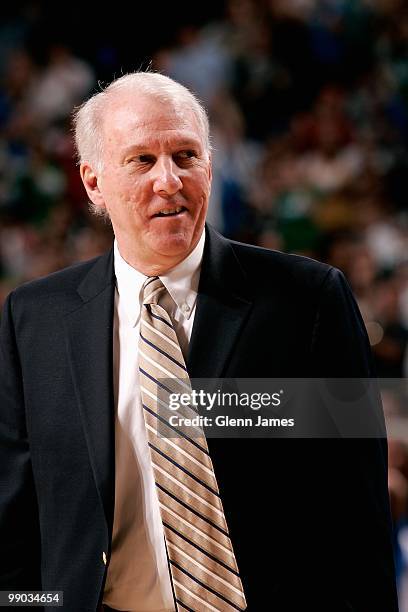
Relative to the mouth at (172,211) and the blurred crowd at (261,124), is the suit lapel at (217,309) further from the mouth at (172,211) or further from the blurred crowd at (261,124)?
the blurred crowd at (261,124)

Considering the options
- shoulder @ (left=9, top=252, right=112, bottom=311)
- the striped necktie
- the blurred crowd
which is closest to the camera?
the striped necktie

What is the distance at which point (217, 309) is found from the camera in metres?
1.34

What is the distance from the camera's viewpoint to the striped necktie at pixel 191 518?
4.06 feet

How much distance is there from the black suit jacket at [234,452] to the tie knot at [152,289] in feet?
0.21

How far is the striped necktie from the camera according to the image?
124 centimetres

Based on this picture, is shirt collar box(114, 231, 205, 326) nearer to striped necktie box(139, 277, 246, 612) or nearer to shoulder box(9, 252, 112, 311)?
shoulder box(9, 252, 112, 311)

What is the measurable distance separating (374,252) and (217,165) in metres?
0.92

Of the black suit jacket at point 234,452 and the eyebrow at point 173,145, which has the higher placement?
the eyebrow at point 173,145

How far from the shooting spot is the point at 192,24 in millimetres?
5000

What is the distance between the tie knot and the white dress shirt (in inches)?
0.4

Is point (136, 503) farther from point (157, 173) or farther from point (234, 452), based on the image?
point (157, 173)

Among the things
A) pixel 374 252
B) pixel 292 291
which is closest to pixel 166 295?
pixel 292 291

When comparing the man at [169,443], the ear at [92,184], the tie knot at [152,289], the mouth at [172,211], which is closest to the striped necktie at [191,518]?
the man at [169,443]

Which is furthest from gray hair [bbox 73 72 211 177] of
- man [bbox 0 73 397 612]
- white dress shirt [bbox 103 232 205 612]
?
white dress shirt [bbox 103 232 205 612]
